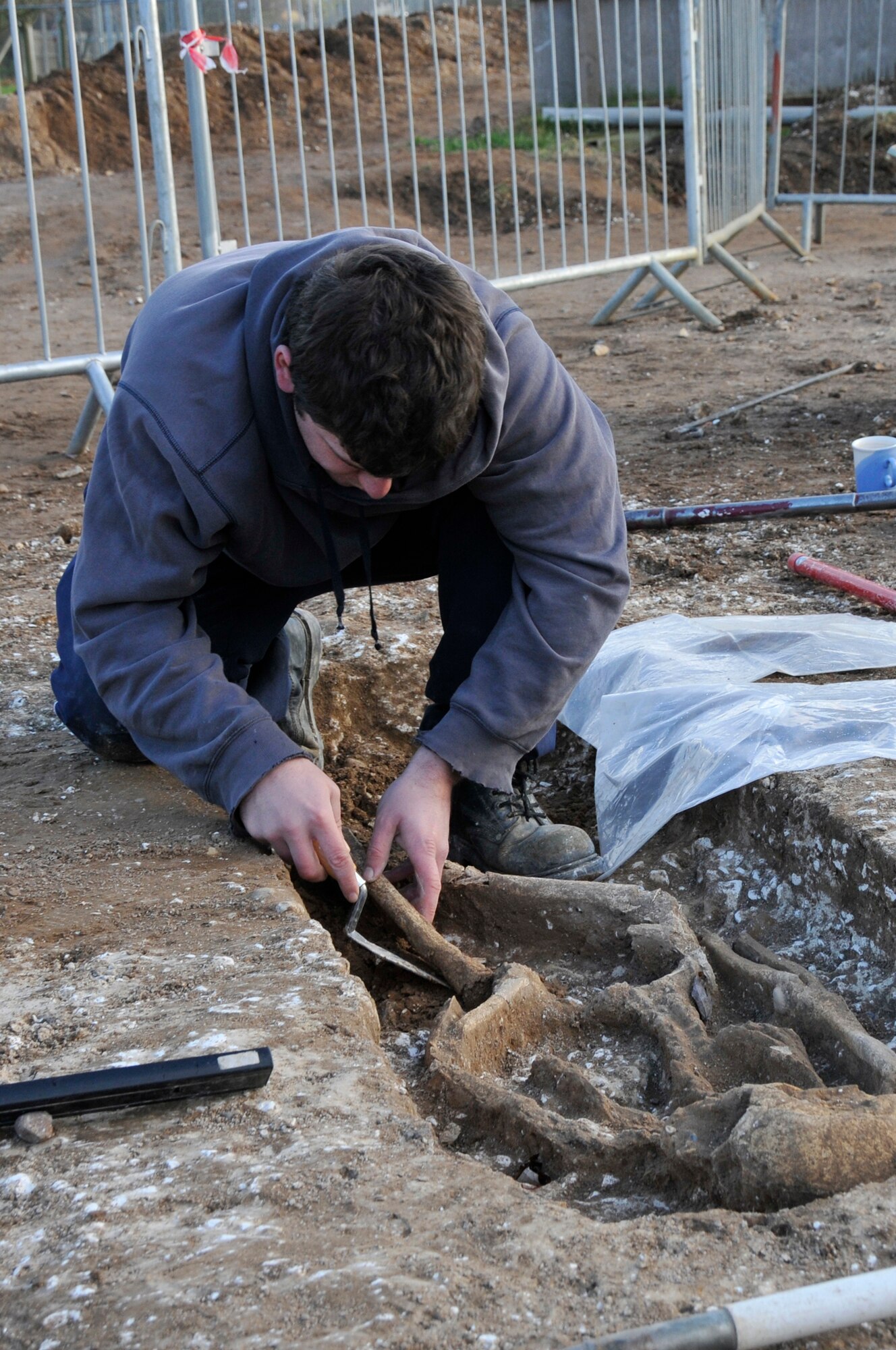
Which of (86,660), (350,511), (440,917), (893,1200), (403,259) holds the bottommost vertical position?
(440,917)

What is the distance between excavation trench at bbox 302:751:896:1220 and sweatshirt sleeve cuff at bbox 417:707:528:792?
Answer: 0.27 meters

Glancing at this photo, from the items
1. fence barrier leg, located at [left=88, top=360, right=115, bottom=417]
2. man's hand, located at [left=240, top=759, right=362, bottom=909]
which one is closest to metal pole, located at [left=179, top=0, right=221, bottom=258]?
fence barrier leg, located at [left=88, top=360, right=115, bottom=417]

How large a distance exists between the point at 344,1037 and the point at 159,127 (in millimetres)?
4241

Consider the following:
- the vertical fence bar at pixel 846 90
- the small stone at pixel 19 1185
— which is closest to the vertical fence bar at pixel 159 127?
the small stone at pixel 19 1185

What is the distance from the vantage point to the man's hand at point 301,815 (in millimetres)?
2051

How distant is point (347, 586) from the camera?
266 cm

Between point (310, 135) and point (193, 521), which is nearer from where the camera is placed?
point (193, 521)

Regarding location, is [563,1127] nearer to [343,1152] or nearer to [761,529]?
[343,1152]

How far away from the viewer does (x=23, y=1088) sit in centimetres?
159

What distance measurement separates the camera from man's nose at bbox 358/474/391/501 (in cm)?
184

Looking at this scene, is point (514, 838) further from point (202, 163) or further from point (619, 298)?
point (619, 298)

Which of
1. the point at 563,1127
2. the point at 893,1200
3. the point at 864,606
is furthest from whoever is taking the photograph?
the point at 864,606

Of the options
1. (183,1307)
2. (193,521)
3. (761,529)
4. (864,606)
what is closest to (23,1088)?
(183,1307)

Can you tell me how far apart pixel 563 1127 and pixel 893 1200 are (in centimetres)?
44
